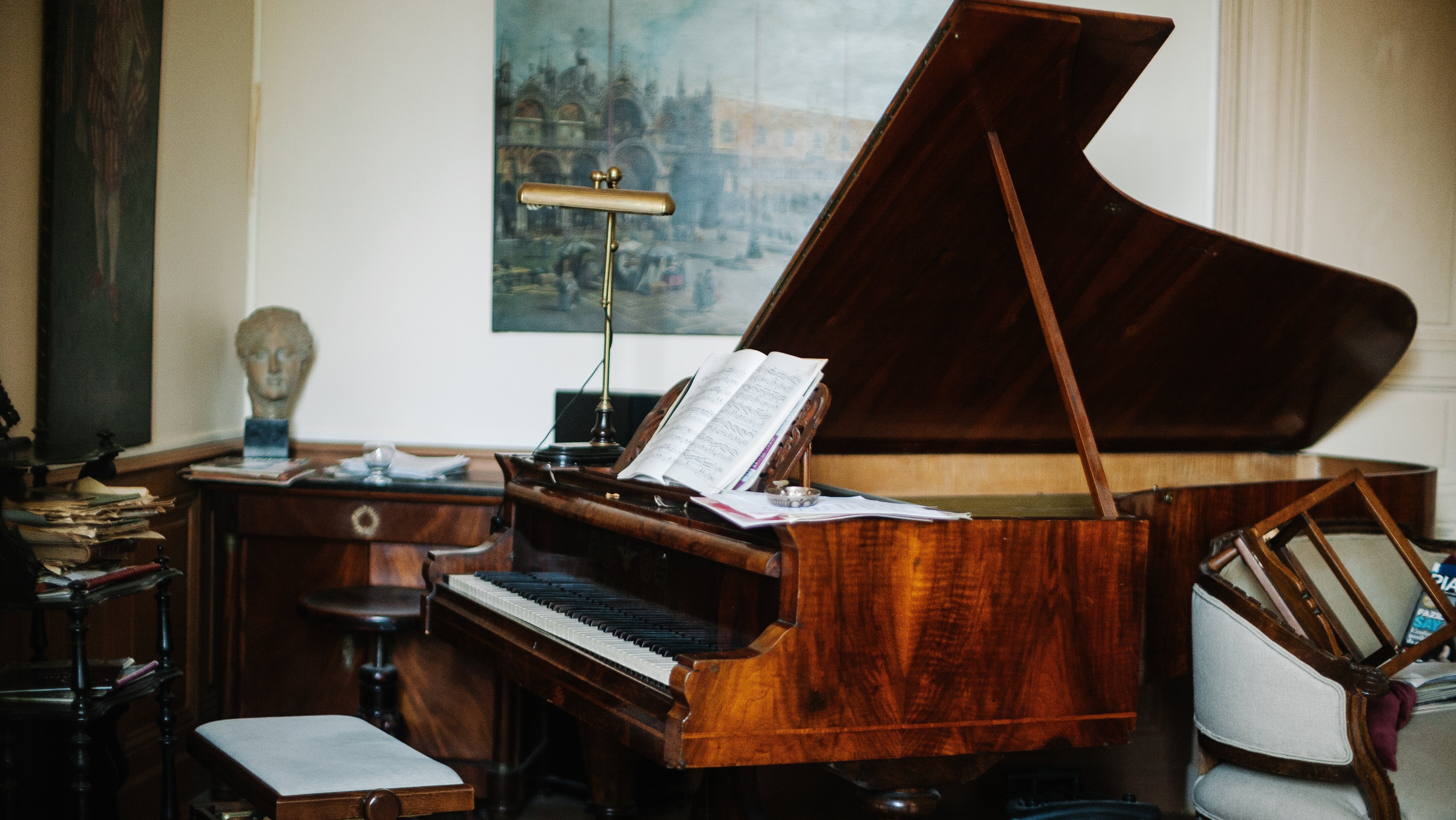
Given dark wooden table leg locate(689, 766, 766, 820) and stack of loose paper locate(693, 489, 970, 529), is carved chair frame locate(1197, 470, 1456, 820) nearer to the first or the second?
stack of loose paper locate(693, 489, 970, 529)

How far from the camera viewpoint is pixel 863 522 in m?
1.65

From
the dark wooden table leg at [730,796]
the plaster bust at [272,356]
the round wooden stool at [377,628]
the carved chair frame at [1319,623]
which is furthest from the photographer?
the plaster bust at [272,356]

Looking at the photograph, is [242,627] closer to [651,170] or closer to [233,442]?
[233,442]

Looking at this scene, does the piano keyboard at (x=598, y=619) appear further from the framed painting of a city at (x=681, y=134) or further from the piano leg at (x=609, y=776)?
the framed painting of a city at (x=681, y=134)

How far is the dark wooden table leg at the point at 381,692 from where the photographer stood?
9.06ft

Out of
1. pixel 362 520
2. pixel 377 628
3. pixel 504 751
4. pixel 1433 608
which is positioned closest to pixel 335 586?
pixel 362 520

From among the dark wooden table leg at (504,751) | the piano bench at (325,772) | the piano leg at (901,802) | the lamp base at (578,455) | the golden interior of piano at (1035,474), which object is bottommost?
the dark wooden table leg at (504,751)

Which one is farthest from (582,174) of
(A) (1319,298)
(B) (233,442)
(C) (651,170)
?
(A) (1319,298)

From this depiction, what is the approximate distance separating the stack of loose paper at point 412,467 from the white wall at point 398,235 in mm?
432

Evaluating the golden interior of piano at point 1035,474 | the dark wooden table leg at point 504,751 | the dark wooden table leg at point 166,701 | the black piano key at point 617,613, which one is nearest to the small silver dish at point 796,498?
the black piano key at point 617,613

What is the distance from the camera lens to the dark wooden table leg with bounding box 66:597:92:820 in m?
2.07

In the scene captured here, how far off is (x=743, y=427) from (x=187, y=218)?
221 centimetres

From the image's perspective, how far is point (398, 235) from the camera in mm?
3771

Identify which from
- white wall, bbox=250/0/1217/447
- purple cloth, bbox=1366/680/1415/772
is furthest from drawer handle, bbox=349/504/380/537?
purple cloth, bbox=1366/680/1415/772
